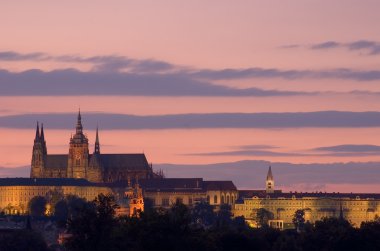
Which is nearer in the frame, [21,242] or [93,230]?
[93,230]

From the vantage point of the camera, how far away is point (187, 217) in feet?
444

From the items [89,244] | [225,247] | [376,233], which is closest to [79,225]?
[89,244]

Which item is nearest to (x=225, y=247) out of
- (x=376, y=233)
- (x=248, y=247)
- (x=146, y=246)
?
(x=248, y=247)

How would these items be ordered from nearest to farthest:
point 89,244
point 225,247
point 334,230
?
1. point 89,244
2. point 225,247
3. point 334,230

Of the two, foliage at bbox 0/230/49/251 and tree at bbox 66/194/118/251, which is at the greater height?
foliage at bbox 0/230/49/251

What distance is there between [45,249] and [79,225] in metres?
44.6

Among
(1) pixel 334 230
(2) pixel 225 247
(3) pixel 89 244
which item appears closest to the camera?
(3) pixel 89 244

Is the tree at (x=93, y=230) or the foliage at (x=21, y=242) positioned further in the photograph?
the foliage at (x=21, y=242)

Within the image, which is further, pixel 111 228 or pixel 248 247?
pixel 248 247

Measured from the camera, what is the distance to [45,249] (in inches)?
6900

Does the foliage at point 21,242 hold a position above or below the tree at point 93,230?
above

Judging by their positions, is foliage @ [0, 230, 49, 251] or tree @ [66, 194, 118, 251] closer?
tree @ [66, 194, 118, 251]

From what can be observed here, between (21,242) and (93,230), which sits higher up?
(21,242)

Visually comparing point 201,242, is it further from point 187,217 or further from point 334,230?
point 334,230
